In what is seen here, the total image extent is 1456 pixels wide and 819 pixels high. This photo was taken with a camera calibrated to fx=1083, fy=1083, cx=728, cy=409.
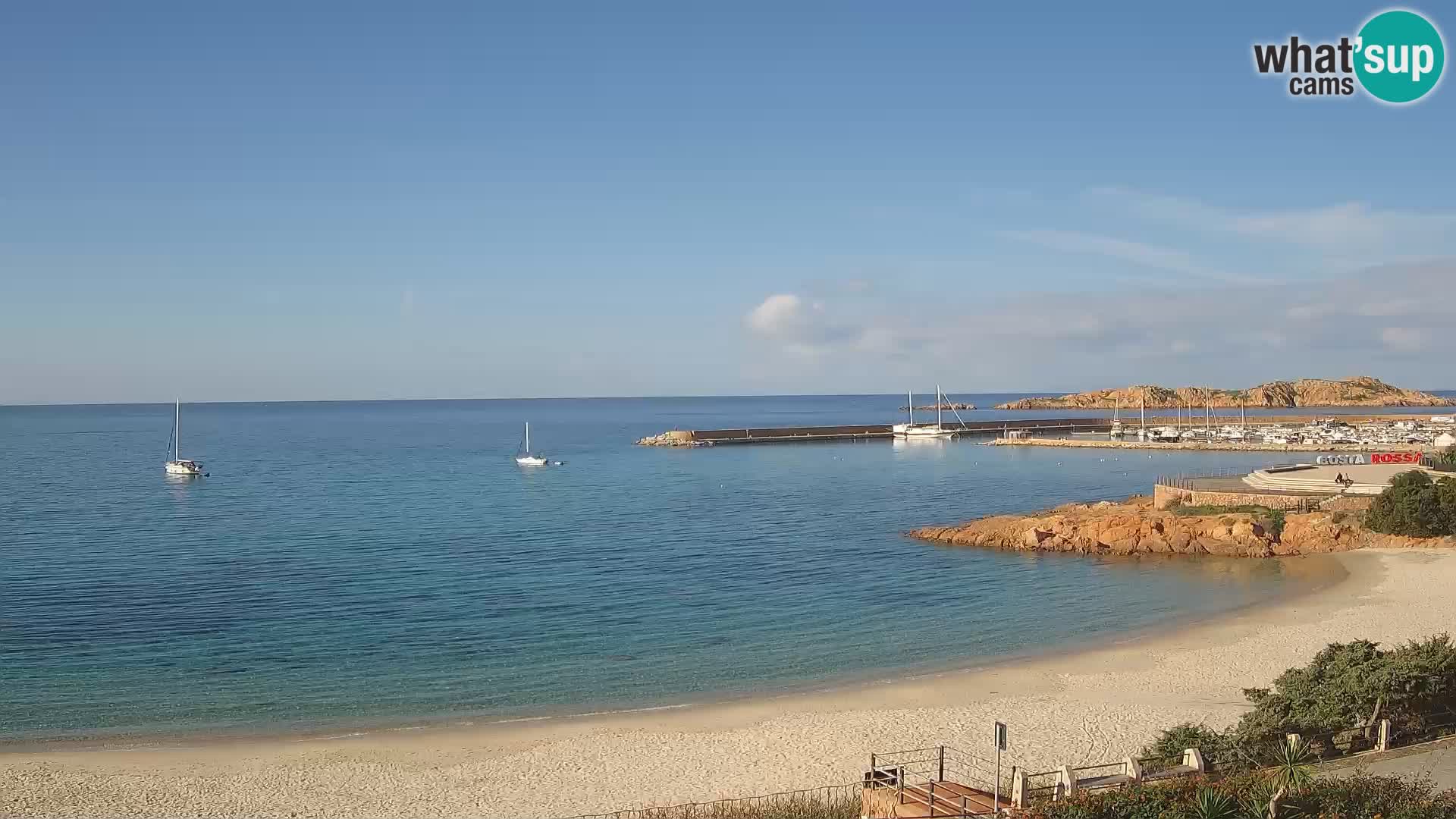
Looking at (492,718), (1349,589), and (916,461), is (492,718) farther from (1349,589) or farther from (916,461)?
(916,461)

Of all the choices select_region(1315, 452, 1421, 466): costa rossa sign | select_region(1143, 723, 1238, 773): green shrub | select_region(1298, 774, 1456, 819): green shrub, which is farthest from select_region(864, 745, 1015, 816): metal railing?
select_region(1315, 452, 1421, 466): costa rossa sign

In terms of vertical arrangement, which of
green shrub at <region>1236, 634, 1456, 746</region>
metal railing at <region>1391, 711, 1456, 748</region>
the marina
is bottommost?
metal railing at <region>1391, 711, 1456, 748</region>

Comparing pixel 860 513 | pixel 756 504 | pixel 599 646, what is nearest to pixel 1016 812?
pixel 599 646

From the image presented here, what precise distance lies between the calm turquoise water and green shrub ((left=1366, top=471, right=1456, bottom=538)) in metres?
6.59

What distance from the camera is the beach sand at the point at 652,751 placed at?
19.2 m

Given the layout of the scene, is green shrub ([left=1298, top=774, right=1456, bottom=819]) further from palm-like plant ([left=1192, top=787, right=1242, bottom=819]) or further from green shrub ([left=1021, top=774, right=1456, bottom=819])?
palm-like plant ([left=1192, top=787, right=1242, bottom=819])

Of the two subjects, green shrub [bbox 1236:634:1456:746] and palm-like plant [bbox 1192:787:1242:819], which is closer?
palm-like plant [bbox 1192:787:1242:819]

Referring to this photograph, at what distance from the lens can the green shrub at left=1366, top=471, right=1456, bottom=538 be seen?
4369cm

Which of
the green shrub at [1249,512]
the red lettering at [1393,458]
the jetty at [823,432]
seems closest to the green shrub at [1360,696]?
the green shrub at [1249,512]

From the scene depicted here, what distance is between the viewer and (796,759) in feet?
68.7

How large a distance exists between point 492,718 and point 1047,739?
39.1 feet

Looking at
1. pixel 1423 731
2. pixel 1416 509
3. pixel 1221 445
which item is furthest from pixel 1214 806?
pixel 1221 445

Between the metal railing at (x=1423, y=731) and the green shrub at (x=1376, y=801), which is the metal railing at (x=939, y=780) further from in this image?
the metal railing at (x=1423, y=731)

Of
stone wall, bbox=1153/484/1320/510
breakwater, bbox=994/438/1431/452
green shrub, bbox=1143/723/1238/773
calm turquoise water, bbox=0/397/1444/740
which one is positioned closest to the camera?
green shrub, bbox=1143/723/1238/773
